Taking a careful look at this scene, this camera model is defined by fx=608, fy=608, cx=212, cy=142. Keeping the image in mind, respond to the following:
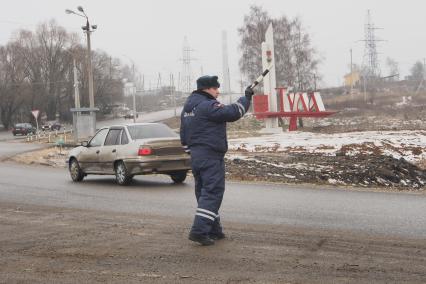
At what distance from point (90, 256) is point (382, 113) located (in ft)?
206

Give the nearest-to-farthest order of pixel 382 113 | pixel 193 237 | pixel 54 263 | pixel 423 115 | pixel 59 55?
pixel 54 263, pixel 193 237, pixel 423 115, pixel 382 113, pixel 59 55

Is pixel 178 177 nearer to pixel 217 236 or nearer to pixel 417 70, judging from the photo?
pixel 217 236

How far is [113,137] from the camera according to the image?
14.9 meters

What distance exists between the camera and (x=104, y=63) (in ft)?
333

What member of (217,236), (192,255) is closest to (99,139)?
(217,236)

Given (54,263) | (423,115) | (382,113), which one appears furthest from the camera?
(382,113)

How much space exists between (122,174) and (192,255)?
8293 mm

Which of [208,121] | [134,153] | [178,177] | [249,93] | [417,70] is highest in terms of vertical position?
[417,70]

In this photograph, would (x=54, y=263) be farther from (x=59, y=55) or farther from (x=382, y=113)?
(x=59, y=55)

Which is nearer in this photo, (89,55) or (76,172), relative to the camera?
(76,172)

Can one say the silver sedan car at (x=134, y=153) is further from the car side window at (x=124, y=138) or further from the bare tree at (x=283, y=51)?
the bare tree at (x=283, y=51)

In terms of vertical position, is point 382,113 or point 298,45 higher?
point 298,45

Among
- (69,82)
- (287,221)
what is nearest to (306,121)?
(69,82)

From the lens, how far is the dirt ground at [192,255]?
5277 millimetres
